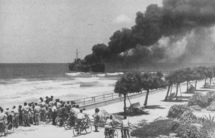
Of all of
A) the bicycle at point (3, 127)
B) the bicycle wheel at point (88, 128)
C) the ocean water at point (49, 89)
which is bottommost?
the ocean water at point (49, 89)

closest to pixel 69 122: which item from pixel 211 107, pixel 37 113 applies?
pixel 37 113

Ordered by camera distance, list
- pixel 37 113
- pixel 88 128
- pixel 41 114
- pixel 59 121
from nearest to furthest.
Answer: pixel 88 128 < pixel 37 113 < pixel 59 121 < pixel 41 114

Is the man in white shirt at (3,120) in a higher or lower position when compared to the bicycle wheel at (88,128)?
higher

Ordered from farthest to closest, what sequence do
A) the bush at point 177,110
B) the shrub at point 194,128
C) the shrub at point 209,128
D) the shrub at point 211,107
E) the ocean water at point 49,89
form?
the ocean water at point 49,89, the shrub at point 211,107, the bush at point 177,110, the shrub at point 194,128, the shrub at point 209,128

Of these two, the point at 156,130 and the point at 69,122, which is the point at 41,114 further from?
the point at 156,130

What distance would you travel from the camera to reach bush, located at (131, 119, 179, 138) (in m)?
12.2

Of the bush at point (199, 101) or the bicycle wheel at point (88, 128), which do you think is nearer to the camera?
the bicycle wheel at point (88, 128)

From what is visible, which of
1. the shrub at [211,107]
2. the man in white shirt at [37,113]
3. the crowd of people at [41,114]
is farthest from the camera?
the shrub at [211,107]

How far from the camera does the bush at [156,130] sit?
1217 cm

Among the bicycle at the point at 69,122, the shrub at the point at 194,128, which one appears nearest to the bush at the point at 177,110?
the shrub at the point at 194,128

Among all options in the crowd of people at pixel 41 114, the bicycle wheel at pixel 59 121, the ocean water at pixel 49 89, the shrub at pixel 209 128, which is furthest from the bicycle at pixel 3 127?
the ocean water at pixel 49 89

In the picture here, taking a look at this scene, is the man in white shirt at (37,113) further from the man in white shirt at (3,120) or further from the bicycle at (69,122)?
the man in white shirt at (3,120)

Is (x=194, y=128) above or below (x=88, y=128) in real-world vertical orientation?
above

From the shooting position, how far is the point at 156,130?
12.6 metres
